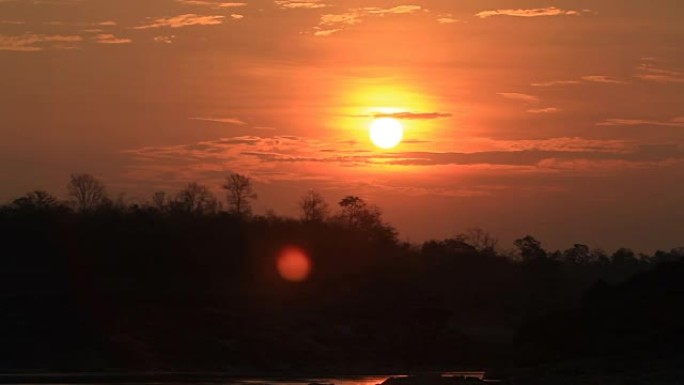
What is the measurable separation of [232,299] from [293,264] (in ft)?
64.5

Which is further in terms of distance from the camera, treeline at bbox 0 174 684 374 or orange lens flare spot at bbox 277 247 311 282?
orange lens flare spot at bbox 277 247 311 282

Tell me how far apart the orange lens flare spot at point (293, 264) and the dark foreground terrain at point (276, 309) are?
0.82 m

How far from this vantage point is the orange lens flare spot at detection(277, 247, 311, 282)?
347ft

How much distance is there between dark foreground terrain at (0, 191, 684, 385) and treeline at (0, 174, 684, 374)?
16cm

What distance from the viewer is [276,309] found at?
301 ft

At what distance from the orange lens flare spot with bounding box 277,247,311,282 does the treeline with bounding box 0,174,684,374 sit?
2.49 ft

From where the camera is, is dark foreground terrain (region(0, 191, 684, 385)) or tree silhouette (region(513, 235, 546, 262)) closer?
dark foreground terrain (region(0, 191, 684, 385))

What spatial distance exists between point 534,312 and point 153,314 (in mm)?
36418

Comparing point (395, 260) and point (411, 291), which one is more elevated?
point (395, 260)

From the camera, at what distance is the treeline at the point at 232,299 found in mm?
80750

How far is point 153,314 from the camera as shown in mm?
84875

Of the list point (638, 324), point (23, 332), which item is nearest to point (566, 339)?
point (638, 324)

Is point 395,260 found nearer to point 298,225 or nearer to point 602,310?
point 298,225

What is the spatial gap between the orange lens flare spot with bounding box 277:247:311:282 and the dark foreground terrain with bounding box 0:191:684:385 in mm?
822
